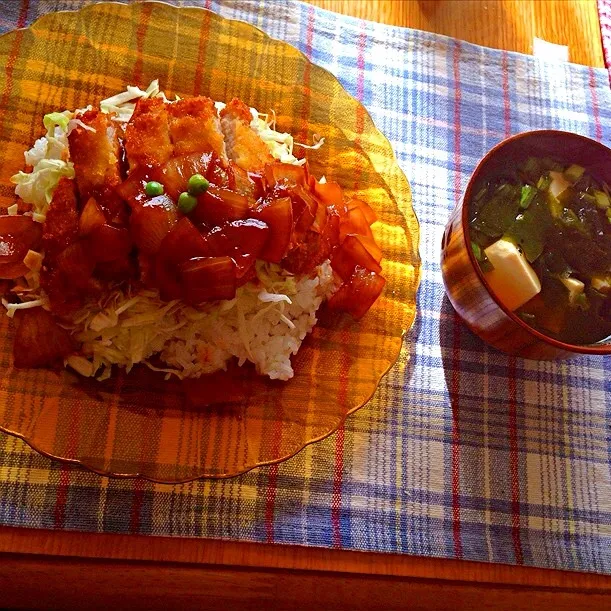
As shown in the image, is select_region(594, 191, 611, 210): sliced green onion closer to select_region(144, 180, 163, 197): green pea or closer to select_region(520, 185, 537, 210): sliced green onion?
select_region(520, 185, 537, 210): sliced green onion

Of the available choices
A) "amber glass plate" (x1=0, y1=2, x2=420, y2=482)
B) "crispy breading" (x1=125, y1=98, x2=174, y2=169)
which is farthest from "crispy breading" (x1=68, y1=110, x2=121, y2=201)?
"amber glass plate" (x1=0, y1=2, x2=420, y2=482)

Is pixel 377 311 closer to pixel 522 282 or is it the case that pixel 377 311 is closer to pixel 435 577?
pixel 522 282

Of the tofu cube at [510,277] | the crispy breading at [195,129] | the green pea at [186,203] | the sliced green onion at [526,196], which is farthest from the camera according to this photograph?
the sliced green onion at [526,196]

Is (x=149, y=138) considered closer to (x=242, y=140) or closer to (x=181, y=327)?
(x=242, y=140)

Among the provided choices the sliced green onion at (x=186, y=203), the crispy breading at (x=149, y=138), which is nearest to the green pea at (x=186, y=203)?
the sliced green onion at (x=186, y=203)

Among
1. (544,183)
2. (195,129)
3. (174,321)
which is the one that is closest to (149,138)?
(195,129)

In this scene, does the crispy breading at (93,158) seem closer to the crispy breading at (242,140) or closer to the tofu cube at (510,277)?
the crispy breading at (242,140)
